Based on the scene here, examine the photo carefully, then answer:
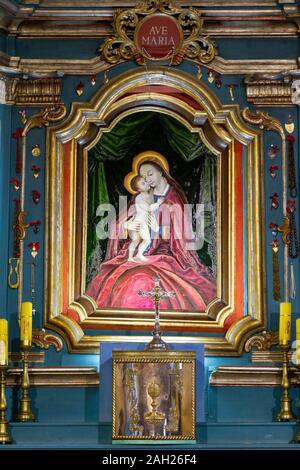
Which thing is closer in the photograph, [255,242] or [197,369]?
[197,369]

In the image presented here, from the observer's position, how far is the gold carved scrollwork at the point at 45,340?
7492mm

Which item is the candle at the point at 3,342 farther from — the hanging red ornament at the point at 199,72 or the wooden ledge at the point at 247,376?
the hanging red ornament at the point at 199,72

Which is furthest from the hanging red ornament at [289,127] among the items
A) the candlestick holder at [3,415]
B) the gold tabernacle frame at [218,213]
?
the candlestick holder at [3,415]

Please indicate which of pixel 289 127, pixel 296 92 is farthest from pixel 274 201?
pixel 296 92

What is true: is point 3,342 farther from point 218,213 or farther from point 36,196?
point 218,213

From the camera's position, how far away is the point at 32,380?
7.39 m

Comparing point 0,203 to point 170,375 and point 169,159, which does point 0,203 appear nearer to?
point 169,159

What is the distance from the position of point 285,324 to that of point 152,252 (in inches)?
38.1

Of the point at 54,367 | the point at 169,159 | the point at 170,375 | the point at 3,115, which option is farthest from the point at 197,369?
the point at 3,115

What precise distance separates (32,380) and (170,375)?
2.91ft

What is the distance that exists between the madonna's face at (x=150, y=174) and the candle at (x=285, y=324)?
1.11 meters

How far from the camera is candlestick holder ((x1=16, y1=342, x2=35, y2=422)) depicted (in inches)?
283

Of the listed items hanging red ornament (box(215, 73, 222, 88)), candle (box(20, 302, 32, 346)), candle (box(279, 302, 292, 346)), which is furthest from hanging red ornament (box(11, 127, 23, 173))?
candle (box(279, 302, 292, 346))

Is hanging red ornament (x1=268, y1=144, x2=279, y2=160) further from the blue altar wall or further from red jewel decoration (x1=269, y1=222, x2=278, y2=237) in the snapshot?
red jewel decoration (x1=269, y1=222, x2=278, y2=237)
